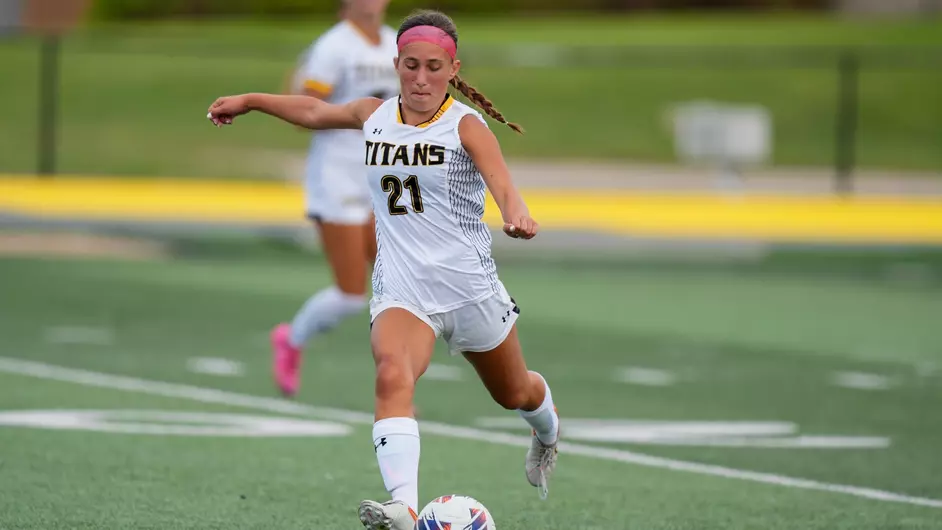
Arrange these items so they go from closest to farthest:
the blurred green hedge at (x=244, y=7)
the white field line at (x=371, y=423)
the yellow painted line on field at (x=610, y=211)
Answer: the white field line at (x=371, y=423), the yellow painted line on field at (x=610, y=211), the blurred green hedge at (x=244, y=7)

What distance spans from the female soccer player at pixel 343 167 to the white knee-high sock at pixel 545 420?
9.79ft

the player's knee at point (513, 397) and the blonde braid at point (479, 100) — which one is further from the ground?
the blonde braid at point (479, 100)

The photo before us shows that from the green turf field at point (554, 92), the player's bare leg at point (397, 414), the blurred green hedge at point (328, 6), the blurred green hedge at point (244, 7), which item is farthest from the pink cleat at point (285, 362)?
the blurred green hedge at point (244, 7)

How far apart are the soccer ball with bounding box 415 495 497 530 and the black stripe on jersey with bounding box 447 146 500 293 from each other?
86 centimetres

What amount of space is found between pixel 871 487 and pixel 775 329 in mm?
6036

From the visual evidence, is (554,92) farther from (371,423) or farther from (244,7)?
(371,423)

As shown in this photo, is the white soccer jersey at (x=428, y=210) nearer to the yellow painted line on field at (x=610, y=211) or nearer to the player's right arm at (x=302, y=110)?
the player's right arm at (x=302, y=110)

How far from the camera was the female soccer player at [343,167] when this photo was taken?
9.91 metres

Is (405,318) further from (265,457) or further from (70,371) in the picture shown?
(70,371)

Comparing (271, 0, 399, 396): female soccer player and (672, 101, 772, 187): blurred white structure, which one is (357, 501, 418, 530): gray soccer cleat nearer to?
(271, 0, 399, 396): female soccer player

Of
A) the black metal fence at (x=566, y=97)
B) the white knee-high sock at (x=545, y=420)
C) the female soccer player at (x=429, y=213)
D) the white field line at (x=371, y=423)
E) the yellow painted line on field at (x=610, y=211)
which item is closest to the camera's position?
the female soccer player at (x=429, y=213)

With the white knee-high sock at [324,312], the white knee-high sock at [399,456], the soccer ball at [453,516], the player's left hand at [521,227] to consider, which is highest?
the player's left hand at [521,227]

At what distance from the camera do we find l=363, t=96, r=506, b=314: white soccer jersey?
21.0 ft

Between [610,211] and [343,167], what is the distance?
10.7m
